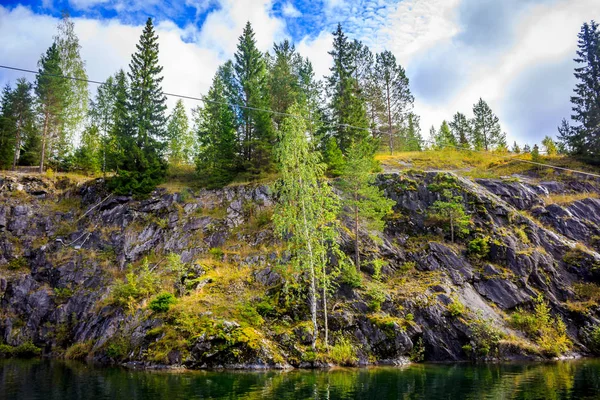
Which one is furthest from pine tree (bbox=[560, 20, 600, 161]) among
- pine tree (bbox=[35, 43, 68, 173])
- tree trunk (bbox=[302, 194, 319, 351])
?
pine tree (bbox=[35, 43, 68, 173])

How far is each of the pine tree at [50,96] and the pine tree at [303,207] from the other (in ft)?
99.3

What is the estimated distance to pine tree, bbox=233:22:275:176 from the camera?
3872 cm

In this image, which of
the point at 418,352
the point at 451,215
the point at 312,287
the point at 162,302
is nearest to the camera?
the point at 162,302

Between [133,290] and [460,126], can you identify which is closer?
[133,290]

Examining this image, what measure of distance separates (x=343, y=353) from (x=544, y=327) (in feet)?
50.3

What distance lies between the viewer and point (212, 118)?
43094mm

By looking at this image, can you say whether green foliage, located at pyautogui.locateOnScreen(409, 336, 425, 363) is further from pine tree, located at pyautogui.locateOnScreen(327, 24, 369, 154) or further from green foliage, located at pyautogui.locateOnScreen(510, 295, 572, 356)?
pine tree, located at pyautogui.locateOnScreen(327, 24, 369, 154)

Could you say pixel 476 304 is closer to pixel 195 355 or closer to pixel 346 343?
pixel 346 343

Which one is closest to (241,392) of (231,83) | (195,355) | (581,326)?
(195,355)

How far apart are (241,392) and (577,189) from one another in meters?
41.5

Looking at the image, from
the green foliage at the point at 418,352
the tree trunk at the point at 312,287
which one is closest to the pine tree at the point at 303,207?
the tree trunk at the point at 312,287

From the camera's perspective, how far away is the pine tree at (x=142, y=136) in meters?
38.2

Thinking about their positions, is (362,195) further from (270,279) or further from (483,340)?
(483,340)

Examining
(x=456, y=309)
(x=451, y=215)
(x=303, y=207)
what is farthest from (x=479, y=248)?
(x=303, y=207)
